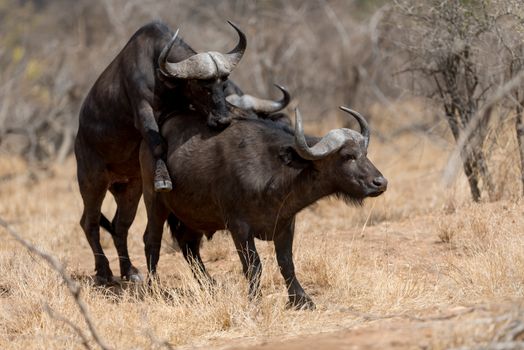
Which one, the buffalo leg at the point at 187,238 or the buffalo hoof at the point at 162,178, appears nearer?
the buffalo hoof at the point at 162,178

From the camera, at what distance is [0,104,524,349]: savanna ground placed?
546 centimetres

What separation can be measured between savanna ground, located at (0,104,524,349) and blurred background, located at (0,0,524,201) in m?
0.49

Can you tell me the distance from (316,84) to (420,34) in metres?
9.16

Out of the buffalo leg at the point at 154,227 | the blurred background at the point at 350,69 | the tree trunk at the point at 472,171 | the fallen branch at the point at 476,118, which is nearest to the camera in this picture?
the fallen branch at the point at 476,118

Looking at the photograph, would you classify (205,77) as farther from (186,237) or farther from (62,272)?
(62,272)

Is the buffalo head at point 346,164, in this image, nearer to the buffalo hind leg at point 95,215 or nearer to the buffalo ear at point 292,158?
the buffalo ear at point 292,158

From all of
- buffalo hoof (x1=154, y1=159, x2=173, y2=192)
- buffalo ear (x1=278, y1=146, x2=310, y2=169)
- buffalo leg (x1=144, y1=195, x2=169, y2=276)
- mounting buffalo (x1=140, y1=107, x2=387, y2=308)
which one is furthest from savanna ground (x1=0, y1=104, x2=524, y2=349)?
buffalo ear (x1=278, y1=146, x2=310, y2=169)

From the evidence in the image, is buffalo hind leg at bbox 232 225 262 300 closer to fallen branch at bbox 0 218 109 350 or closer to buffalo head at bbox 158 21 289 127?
buffalo head at bbox 158 21 289 127

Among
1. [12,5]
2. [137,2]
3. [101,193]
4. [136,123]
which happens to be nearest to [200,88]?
[136,123]

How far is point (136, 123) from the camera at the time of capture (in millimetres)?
7867

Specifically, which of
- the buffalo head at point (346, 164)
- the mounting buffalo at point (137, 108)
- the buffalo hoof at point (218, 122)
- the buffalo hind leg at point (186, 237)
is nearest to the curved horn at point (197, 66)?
the mounting buffalo at point (137, 108)

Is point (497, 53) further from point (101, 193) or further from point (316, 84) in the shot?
point (316, 84)

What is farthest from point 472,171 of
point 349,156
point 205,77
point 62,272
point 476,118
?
point 62,272

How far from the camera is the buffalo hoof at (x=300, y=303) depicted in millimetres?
6812
